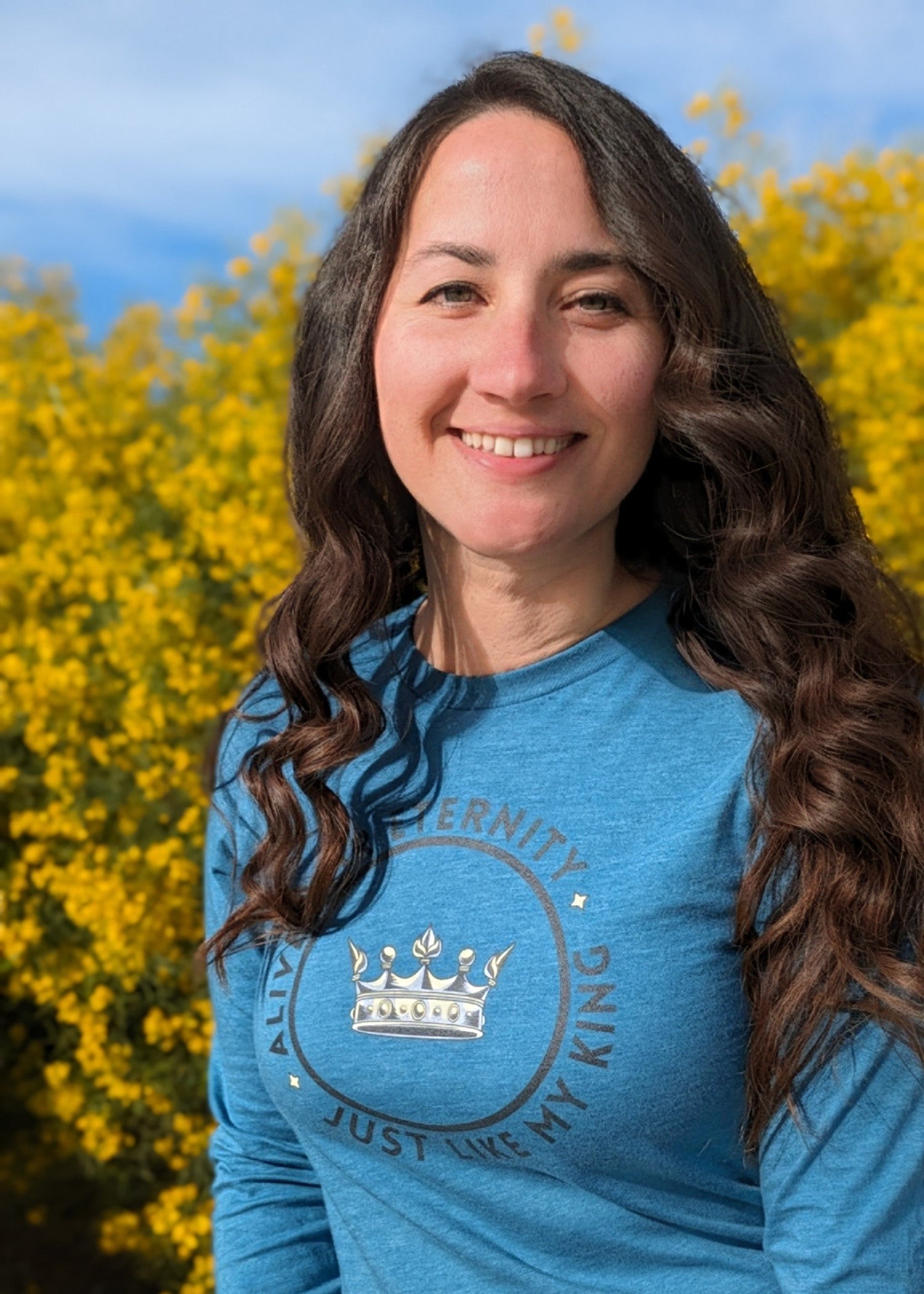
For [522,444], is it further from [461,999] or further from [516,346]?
[461,999]

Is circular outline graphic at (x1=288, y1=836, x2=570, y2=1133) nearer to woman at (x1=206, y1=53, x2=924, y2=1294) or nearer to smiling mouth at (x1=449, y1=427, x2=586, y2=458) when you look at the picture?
woman at (x1=206, y1=53, x2=924, y2=1294)

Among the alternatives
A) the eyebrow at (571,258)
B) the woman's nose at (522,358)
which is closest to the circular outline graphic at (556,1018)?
the woman's nose at (522,358)

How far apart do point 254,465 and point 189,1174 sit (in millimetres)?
1549

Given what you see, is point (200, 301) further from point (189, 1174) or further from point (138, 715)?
point (189, 1174)

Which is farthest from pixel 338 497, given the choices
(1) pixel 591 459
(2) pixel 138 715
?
(2) pixel 138 715

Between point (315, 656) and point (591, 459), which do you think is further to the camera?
point (315, 656)

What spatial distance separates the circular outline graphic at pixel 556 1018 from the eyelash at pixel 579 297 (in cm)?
49

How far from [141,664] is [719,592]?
1.86 meters

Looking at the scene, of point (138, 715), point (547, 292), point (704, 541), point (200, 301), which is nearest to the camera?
point (547, 292)

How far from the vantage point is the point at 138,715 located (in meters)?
2.90

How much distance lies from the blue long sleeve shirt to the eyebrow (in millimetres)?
343

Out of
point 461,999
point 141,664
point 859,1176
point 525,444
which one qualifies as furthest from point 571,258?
point 141,664

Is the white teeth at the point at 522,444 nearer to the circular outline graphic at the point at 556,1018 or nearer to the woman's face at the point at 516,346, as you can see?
the woman's face at the point at 516,346

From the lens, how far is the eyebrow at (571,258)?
3.93ft
